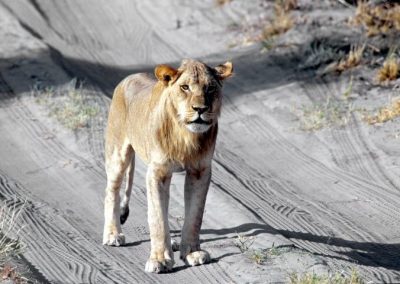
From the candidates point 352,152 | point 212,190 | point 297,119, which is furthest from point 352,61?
point 212,190

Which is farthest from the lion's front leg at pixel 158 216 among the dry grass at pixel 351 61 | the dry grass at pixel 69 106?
the dry grass at pixel 351 61

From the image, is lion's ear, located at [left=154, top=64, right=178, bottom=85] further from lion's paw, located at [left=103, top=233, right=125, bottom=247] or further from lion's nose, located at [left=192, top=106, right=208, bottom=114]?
lion's paw, located at [left=103, top=233, right=125, bottom=247]

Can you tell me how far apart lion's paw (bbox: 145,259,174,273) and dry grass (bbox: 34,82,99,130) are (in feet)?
15.2

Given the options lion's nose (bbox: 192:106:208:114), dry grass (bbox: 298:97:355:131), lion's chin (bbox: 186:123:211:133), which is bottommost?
dry grass (bbox: 298:97:355:131)

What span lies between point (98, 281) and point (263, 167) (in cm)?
414

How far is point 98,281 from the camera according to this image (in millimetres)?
7789

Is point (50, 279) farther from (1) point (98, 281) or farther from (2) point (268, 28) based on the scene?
(2) point (268, 28)

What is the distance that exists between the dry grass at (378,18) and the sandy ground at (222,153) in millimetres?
291

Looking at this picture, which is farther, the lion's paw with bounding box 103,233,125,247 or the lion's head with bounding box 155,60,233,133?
the lion's paw with bounding box 103,233,125,247

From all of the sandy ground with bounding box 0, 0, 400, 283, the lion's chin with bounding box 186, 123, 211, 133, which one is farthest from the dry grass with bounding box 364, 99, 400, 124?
the lion's chin with bounding box 186, 123, 211, 133

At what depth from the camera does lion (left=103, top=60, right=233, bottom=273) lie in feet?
24.5

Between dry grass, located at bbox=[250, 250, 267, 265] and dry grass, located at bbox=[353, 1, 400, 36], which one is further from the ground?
dry grass, located at bbox=[250, 250, 267, 265]

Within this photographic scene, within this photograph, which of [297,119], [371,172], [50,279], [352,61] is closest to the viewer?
[50,279]

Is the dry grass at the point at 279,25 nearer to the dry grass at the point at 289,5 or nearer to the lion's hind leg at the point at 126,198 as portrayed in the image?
the dry grass at the point at 289,5
